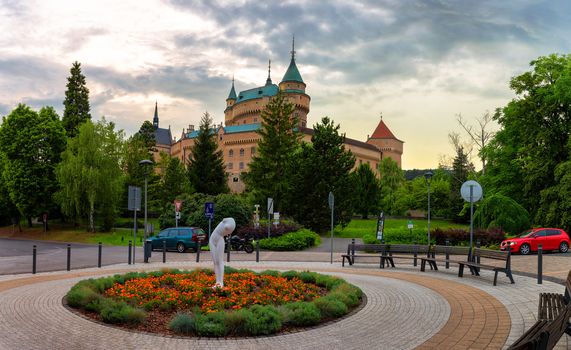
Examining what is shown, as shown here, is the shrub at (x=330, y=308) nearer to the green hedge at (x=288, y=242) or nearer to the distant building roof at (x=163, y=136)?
the green hedge at (x=288, y=242)

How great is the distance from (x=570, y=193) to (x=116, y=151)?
38.8 meters

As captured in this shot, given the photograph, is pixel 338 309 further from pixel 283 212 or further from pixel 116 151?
pixel 116 151

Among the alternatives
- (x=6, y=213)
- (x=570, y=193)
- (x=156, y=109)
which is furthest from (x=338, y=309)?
(x=156, y=109)

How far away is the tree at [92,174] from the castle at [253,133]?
50472mm

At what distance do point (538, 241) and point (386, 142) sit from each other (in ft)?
377

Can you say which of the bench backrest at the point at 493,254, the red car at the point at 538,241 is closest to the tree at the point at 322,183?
the red car at the point at 538,241

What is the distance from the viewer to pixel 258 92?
119 metres

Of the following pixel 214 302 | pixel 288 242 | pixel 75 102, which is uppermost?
pixel 75 102

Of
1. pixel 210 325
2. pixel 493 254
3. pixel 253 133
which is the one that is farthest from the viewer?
pixel 253 133

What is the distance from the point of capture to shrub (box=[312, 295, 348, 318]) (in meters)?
8.53

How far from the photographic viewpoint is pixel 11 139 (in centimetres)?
4916

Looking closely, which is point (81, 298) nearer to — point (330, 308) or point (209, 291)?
point (209, 291)

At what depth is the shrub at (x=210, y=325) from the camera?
7.33m

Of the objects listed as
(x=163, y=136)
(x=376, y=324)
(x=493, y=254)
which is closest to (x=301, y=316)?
(x=376, y=324)
